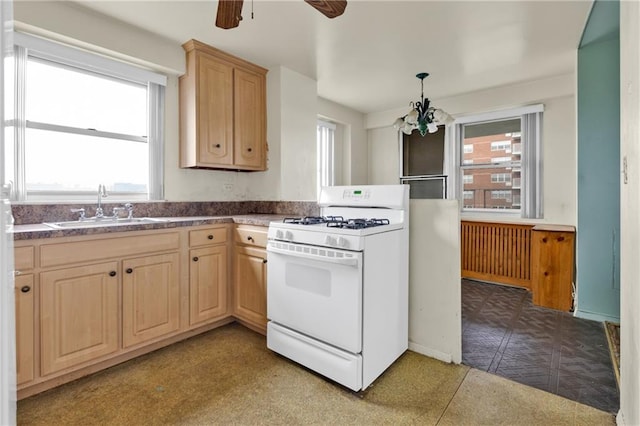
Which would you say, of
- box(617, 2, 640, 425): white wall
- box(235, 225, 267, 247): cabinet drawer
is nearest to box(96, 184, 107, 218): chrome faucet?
box(235, 225, 267, 247): cabinet drawer

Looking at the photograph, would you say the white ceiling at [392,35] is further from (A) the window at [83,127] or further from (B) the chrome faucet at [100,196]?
(B) the chrome faucet at [100,196]

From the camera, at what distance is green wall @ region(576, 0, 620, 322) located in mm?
2779

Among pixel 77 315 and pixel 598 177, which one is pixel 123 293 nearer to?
pixel 77 315

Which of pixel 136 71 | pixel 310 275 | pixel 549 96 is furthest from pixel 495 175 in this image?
pixel 136 71

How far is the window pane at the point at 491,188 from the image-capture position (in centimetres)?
426

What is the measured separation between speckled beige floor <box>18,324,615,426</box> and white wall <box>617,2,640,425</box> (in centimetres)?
36

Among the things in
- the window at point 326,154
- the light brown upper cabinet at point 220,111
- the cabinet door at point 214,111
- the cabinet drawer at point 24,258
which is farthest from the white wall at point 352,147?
the cabinet drawer at point 24,258

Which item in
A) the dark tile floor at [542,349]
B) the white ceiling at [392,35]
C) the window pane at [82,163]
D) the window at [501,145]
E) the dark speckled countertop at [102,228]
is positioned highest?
the white ceiling at [392,35]

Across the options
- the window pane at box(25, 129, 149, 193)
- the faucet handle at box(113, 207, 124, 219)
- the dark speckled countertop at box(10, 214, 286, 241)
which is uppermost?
the window pane at box(25, 129, 149, 193)

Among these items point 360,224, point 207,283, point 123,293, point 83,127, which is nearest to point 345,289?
point 360,224

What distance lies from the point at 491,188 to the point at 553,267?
1.47m

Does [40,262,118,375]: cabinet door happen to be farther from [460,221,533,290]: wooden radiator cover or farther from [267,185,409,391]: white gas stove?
[460,221,533,290]: wooden radiator cover

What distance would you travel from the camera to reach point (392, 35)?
274cm

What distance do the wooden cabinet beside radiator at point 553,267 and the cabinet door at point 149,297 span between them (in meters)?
3.32
